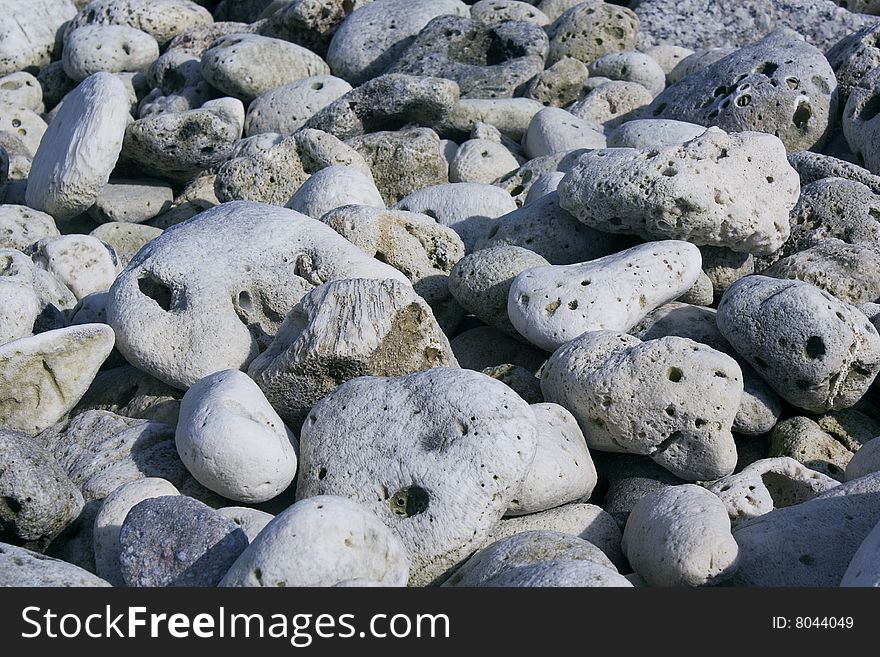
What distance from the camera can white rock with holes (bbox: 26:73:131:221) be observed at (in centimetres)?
648

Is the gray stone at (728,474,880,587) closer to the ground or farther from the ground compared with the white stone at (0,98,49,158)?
closer to the ground

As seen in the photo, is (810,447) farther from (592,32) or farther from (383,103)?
(592,32)

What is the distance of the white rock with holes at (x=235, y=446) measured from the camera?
13.4 feet

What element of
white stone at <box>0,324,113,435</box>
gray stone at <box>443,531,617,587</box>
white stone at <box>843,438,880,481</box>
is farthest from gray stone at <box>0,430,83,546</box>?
white stone at <box>843,438,880,481</box>

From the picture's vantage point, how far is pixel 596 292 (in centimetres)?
498

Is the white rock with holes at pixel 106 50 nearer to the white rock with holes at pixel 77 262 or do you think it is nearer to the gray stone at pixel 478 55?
the gray stone at pixel 478 55

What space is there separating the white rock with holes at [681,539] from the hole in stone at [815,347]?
1033mm

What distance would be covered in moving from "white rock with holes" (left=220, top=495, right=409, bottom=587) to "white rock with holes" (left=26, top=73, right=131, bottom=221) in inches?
150

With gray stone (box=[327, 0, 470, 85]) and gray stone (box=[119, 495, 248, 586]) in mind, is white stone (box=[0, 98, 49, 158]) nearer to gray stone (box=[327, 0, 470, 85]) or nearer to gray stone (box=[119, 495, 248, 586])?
gray stone (box=[327, 0, 470, 85])

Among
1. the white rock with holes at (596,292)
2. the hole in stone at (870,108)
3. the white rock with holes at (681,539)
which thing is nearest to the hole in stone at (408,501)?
the white rock with holes at (681,539)

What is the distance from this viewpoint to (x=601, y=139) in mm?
7441

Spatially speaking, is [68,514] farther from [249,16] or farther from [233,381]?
[249,16]

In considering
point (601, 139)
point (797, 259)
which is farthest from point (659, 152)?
point (601, 139)

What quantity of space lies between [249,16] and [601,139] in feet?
16.2
